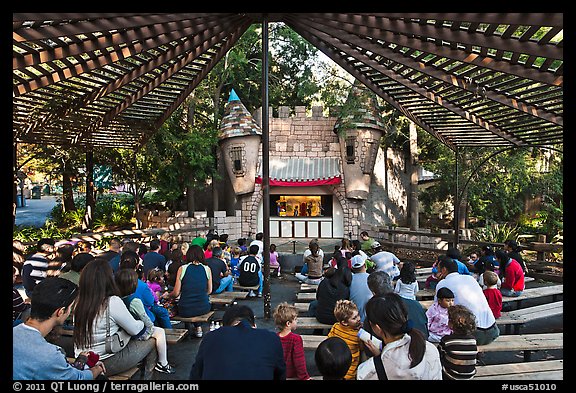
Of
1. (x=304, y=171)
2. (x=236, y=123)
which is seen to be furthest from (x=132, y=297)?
(x=236, y=123)

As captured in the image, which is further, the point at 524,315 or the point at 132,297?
the point at 524,315

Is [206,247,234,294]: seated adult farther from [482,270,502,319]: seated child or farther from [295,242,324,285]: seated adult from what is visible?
[482,270,502,319]: seated child

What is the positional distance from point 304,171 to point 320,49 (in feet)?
29.8

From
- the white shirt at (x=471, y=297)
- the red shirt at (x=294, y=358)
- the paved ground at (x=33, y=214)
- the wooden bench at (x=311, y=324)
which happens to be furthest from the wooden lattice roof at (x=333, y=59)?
the paved ground at (x=33, y=214)

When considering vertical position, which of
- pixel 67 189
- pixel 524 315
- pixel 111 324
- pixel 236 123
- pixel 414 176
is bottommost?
pixel 524 315

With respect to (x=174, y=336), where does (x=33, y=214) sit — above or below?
above

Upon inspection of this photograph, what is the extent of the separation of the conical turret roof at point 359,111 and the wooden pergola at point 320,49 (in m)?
4.85

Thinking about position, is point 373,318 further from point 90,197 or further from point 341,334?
point 90,197

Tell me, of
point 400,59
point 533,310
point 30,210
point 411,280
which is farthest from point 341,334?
point 30,210

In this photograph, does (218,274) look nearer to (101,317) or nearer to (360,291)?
(360,291)

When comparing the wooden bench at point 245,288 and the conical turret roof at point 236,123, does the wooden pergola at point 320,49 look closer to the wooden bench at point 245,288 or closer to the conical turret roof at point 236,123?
the wooden bench at point 245,288

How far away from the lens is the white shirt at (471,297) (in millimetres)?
4117

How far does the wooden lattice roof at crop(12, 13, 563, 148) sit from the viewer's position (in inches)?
173

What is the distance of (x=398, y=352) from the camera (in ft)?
7.71
